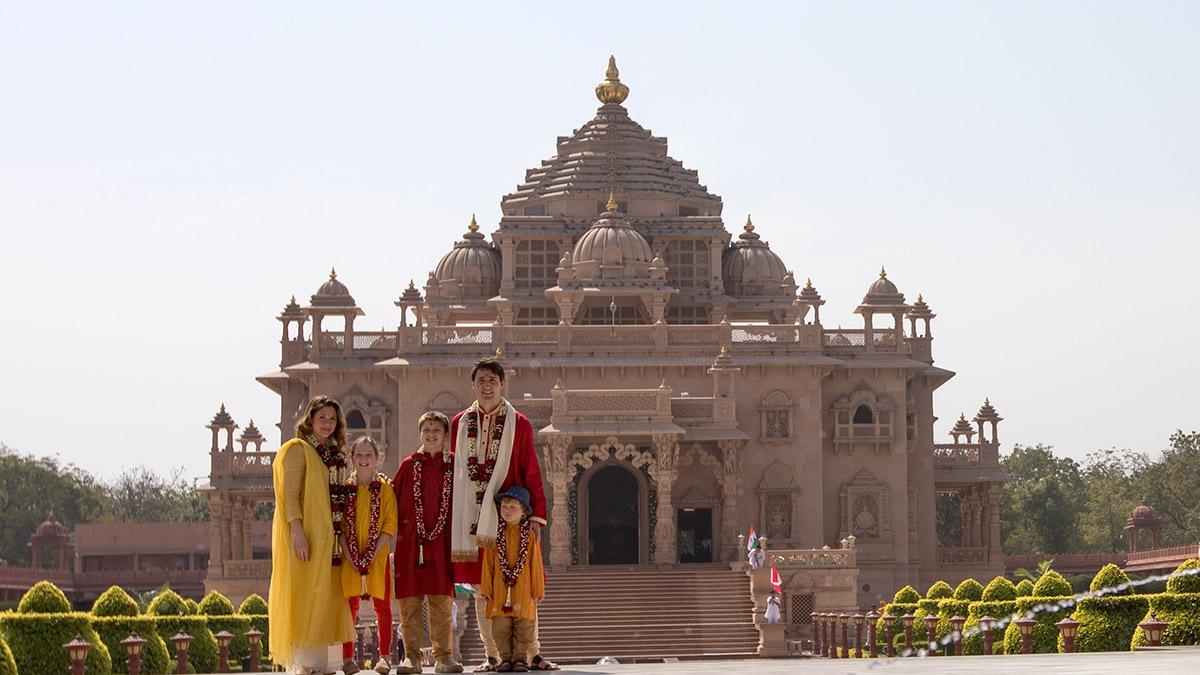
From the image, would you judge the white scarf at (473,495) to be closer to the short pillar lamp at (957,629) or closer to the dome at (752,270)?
the short pillar lamp at (957,629)

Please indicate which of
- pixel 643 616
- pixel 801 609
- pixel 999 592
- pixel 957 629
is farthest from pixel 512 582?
pixel 801 609

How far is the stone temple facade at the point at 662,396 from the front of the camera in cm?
4388

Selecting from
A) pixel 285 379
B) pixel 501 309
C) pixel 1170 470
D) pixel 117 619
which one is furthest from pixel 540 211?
pixel 1170 470

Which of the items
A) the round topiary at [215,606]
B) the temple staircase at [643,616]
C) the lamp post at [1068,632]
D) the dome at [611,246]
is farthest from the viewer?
the dome at [611,246]

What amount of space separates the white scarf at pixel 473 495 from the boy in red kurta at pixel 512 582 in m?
0.09

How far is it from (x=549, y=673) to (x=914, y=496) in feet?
115

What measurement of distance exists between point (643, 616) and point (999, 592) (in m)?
9.61

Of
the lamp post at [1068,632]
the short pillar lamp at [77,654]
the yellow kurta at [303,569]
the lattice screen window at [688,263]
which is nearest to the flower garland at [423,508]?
the yellow kurta at [303,569]

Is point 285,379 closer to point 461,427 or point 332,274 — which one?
point 332,274

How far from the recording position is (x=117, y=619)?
2747 centimetres

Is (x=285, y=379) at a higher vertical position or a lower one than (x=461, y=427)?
higher

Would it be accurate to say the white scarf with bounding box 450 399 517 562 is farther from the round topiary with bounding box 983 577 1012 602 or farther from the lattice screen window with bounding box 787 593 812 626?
the lattice screen window with bounding box 787 593 812 626

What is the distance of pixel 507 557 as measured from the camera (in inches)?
582

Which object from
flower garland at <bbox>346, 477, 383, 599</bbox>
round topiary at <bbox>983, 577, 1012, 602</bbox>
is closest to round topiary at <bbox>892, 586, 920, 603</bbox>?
round topiary at <bbox>983, 577, 1012, 602</bbox>
